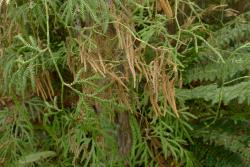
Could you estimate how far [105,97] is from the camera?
1.33 meters

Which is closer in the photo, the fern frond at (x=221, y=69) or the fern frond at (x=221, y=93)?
the fern frond at (x=221, y=93)

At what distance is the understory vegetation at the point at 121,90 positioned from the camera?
48.5 inches

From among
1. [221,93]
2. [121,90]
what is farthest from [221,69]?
[121,90]

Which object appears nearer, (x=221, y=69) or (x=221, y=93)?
(x=221, y=93)

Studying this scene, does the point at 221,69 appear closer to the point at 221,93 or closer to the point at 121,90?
the point at 221,93

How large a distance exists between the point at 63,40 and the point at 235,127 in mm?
629

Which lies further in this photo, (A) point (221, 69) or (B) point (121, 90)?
(A) point (221, 69)

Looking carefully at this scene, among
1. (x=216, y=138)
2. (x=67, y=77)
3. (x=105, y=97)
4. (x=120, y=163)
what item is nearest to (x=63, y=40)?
(x=67, y=77)

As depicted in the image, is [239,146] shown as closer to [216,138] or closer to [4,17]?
[216,138]

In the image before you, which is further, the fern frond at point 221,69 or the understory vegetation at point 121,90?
the fern frond at point 221,69

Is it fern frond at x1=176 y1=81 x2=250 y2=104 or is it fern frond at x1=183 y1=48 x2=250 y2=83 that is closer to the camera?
fern frond at x1=176 y1=81 x2=250 y2=104

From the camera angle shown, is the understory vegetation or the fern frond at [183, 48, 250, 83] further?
the fern frond at [183, 48, 250, 83]

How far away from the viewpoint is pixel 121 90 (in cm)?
128

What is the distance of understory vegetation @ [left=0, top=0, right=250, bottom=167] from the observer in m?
1.23
